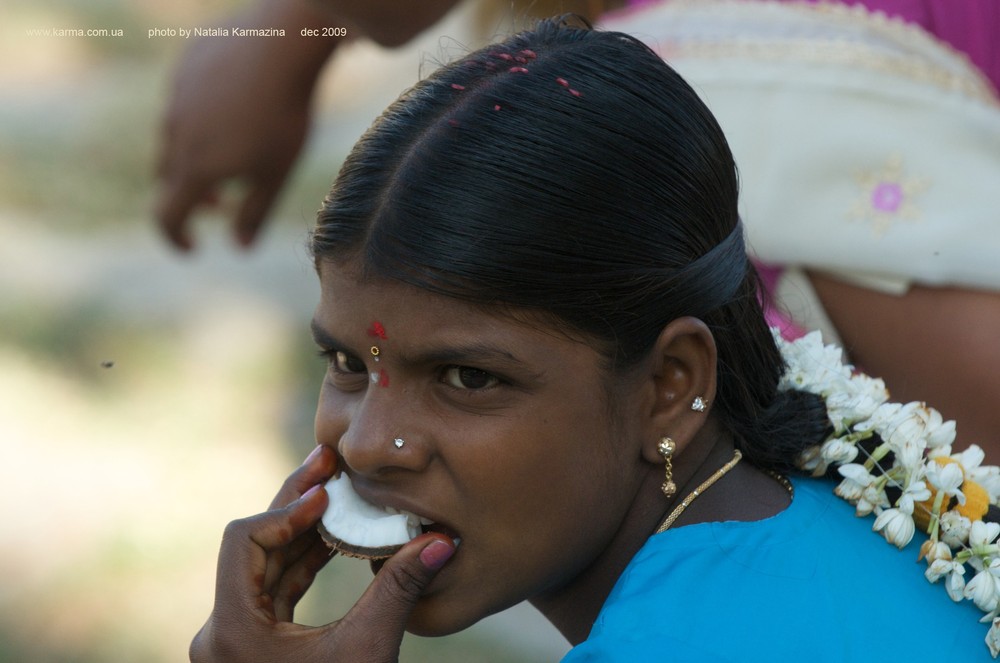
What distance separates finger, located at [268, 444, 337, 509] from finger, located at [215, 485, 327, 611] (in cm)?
2

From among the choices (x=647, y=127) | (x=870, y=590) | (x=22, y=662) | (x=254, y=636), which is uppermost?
(x=647, y=127)

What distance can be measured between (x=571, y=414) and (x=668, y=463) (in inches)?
8.6

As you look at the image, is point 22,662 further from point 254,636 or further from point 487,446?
point 487,446

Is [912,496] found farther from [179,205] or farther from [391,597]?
[179,205]

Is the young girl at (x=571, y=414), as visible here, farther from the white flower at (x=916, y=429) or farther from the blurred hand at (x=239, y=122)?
the blurred hand at (x=239, y=122)

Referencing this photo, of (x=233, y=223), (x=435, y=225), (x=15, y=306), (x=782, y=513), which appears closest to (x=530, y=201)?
(x=435, y=225)

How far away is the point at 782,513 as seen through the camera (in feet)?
6.27

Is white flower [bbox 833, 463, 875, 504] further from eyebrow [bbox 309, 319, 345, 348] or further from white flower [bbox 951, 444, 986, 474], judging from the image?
eyebrow [bbox 309, 319, 345, 348]

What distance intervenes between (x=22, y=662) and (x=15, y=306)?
1.63m

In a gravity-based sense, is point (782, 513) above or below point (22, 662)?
above

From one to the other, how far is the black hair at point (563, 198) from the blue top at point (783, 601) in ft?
0.79

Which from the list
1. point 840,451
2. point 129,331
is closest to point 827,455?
point 840,451

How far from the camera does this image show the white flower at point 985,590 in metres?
1.91

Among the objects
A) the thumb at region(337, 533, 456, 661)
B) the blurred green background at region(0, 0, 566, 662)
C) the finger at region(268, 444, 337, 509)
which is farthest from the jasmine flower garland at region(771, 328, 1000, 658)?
the blurred green background at region(0, 0, 566, 662)
